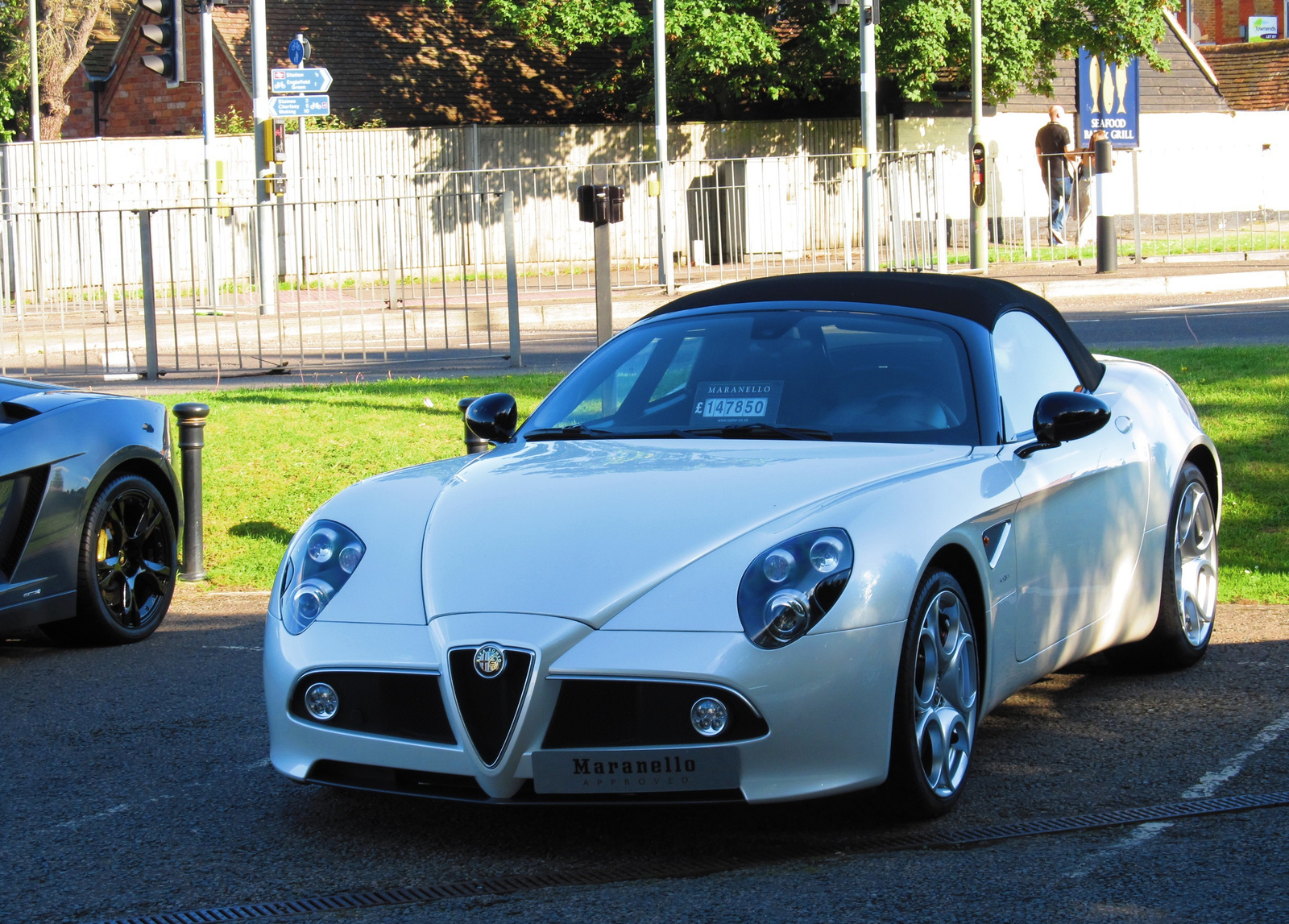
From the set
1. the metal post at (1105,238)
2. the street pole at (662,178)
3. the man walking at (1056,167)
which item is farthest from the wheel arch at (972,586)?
the man walking at (1056,167)

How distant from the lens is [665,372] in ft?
17.4

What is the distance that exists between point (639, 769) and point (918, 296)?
219 cm

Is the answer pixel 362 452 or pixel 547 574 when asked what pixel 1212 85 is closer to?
pixel 362 452

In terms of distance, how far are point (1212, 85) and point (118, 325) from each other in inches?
1332

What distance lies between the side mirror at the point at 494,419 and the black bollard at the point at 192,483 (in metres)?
2.91

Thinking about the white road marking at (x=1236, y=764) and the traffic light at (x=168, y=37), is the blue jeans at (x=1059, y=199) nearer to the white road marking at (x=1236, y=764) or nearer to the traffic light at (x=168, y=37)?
the traffic light at (x=168, y=37)

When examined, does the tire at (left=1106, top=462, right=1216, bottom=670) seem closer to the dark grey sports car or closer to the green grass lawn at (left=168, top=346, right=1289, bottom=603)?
the green grass lawn at (left=168, top=346, right=1289, bottom=603)

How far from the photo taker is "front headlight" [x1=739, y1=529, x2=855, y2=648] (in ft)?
12.5

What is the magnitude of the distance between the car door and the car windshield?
22 centimetres

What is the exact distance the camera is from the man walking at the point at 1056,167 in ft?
87.7

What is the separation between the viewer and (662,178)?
24.2 metres

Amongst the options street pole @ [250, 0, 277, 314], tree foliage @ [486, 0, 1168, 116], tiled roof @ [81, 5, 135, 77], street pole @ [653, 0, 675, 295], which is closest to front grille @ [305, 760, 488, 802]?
street pole @ [250, 0, 277, 314]

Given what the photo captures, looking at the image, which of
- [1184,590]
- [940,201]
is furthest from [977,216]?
[1184,590]

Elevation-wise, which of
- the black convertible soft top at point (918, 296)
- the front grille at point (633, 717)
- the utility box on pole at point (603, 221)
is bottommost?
the front grille at point (633, 717)
